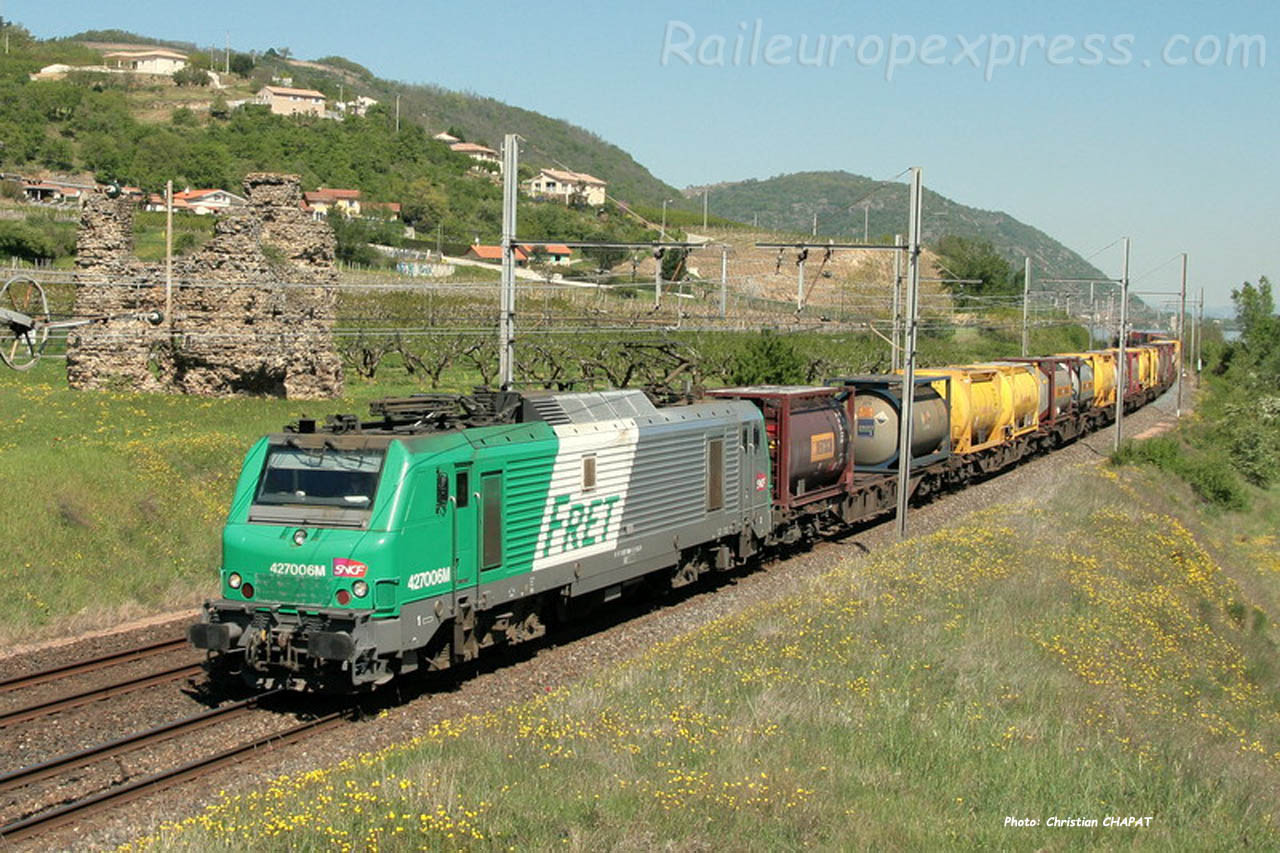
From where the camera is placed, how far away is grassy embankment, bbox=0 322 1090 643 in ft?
62.2

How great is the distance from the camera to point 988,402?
33844 mm

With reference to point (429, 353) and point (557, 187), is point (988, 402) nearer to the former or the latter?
point (429, 353)

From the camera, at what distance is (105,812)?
36.3ft

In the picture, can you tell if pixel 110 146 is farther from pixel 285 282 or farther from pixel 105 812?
pixel 105 812

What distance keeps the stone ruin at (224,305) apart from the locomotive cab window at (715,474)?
18.8 m

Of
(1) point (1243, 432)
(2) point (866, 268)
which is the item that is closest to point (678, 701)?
(1) point (1243, 432)

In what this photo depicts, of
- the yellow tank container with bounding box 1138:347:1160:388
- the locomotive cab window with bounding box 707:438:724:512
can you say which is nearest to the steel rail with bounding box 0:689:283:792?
the locomotive cab window with bounding box 707:438:724:512

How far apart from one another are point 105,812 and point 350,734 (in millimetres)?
2852

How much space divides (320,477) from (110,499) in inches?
397

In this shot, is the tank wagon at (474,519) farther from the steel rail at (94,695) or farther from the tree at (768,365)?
the tree at (768,365)

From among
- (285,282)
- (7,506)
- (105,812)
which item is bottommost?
(105,812)

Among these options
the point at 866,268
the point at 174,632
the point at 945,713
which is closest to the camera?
the point at 945,713

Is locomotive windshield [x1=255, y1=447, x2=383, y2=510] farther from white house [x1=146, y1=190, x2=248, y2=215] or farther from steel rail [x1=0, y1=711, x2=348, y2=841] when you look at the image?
white house [x1=146, y1=190, x2=248, y2=215]

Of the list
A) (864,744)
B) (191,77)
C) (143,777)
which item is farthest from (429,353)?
(191,77)
